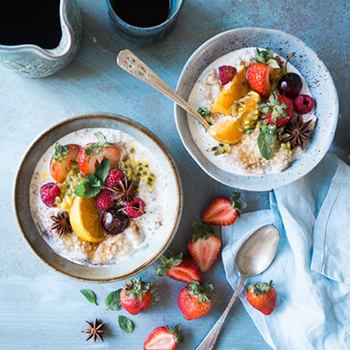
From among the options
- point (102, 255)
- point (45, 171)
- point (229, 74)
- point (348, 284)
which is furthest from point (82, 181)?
point (348, 284)

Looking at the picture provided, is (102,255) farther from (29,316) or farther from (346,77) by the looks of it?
(346,77)

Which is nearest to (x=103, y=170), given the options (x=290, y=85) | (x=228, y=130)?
(x=228, y=130)

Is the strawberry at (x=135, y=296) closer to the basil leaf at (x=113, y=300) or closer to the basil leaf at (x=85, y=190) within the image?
the basil leaf at (x=113, y=300)

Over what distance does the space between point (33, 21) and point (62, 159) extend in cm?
38

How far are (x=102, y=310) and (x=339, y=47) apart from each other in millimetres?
1115

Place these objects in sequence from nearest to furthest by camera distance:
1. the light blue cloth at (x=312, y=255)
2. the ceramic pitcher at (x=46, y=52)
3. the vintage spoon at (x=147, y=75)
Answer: the ceramic pitcher at (x=46, y=52) < the vintage spoon at (x=147, y=75) < the light blue cloth at (x=312, y=255)

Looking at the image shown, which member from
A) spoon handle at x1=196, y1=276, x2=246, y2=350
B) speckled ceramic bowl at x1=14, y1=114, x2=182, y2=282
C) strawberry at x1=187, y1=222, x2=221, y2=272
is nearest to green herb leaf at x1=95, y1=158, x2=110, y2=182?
speckled ceramic bowl at x1=14, y1=114, x2=182, y2=282

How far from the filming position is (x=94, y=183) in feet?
4.54

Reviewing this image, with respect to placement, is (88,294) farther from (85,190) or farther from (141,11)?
(141,11)

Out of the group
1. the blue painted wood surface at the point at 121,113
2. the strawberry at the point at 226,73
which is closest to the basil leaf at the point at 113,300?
the blue painted wood surface at the point at 121,113

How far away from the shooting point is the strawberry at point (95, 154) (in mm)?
1371

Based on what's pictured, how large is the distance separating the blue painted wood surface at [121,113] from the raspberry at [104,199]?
25 centimetres

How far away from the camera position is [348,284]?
152cm

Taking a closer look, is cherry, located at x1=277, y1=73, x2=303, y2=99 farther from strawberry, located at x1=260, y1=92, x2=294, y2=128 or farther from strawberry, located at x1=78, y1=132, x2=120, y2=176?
strawberry, located at x1=78, y1=132, x2=120, y2=176
